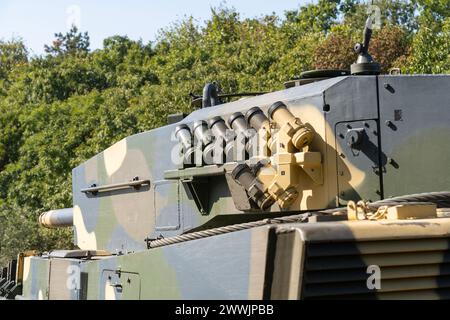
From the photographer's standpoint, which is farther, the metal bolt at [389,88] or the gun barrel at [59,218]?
the gun barrel at [59,218]

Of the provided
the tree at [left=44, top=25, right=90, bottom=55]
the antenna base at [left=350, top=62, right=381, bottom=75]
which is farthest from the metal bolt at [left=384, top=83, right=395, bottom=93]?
the tree at [left=44, top=25, right=90, bottom=55]

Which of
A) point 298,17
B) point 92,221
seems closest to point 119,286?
point 92,221

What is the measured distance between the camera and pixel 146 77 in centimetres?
2745

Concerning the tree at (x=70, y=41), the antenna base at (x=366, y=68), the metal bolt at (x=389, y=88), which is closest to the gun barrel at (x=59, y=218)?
the antenna base at (x=366, y=68)

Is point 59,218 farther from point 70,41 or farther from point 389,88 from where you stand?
point 70,41

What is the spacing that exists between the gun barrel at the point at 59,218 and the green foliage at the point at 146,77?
27.1 feet

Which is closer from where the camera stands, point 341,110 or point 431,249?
point 431,249

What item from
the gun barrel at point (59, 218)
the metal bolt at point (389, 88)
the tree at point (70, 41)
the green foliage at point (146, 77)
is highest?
the tree at point (70, 41)

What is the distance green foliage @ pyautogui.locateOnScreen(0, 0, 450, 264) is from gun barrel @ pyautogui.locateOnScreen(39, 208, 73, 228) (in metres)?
8.27

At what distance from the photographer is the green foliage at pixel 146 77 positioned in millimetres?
21109

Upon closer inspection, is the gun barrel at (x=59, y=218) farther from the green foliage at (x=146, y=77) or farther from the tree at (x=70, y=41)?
the tree at (x=70, y=41)

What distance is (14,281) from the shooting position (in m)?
9.49
